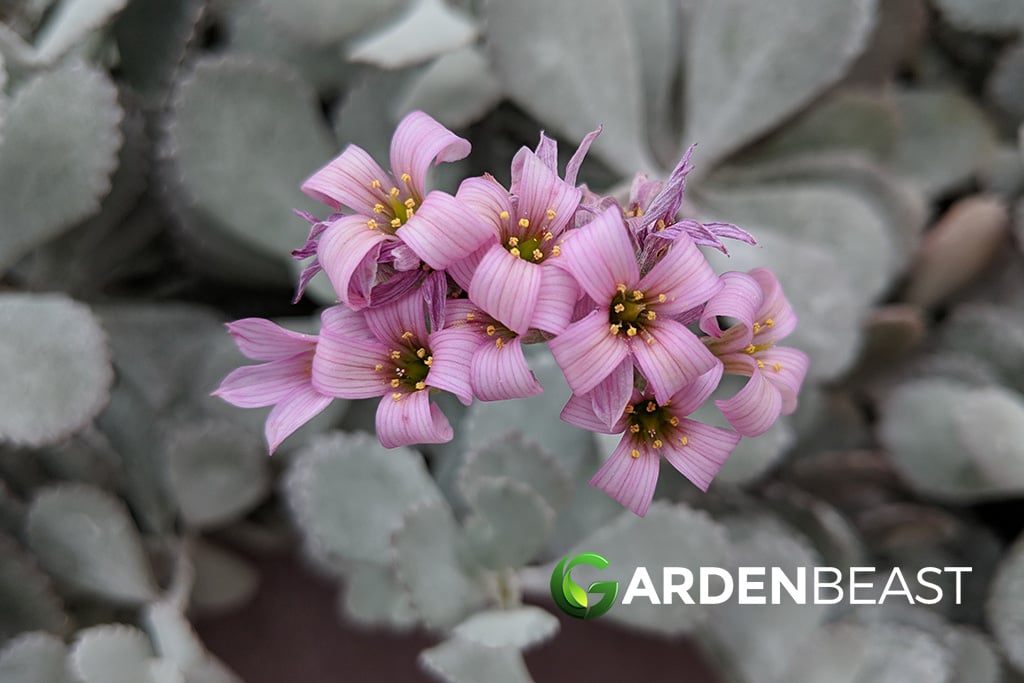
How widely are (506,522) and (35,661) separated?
A: 0.27 m

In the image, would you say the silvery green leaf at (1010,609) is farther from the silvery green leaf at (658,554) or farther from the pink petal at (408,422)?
the pink petal at (408,422)

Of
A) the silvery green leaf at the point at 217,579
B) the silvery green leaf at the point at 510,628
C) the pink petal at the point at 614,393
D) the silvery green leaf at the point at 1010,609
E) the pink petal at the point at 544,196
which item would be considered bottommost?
the silvery green leaf at the point at 217,579

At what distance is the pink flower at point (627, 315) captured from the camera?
1.02 ft

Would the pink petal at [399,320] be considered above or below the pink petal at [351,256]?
below

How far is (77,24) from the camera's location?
1.69 feet

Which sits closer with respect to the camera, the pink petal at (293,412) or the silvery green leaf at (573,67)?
the pink petal at (293,412)

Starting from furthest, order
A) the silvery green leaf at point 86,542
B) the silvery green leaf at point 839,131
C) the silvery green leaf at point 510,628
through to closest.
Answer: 1. the silvery green leaf at point 839,131
2. the silvery green leaf at point 86,542
3. the silvery green leaf at point 510,628

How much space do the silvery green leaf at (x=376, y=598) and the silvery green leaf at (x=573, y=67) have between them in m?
0.30

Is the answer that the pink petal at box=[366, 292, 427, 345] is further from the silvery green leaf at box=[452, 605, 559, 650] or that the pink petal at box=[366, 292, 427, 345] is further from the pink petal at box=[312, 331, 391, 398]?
the silvery green leaf at box=[452, 605, 559, 650]

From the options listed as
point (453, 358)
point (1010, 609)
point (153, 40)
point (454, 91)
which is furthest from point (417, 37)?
point (1010, 609)

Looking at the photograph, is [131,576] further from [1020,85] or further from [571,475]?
[1020,85]

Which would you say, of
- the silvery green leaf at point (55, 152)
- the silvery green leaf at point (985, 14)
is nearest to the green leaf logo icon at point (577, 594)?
the silvery green leaf at point (55, 152)

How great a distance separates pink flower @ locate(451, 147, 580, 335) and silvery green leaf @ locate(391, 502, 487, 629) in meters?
0.18

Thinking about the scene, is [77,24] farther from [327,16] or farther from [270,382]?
[270,382]
